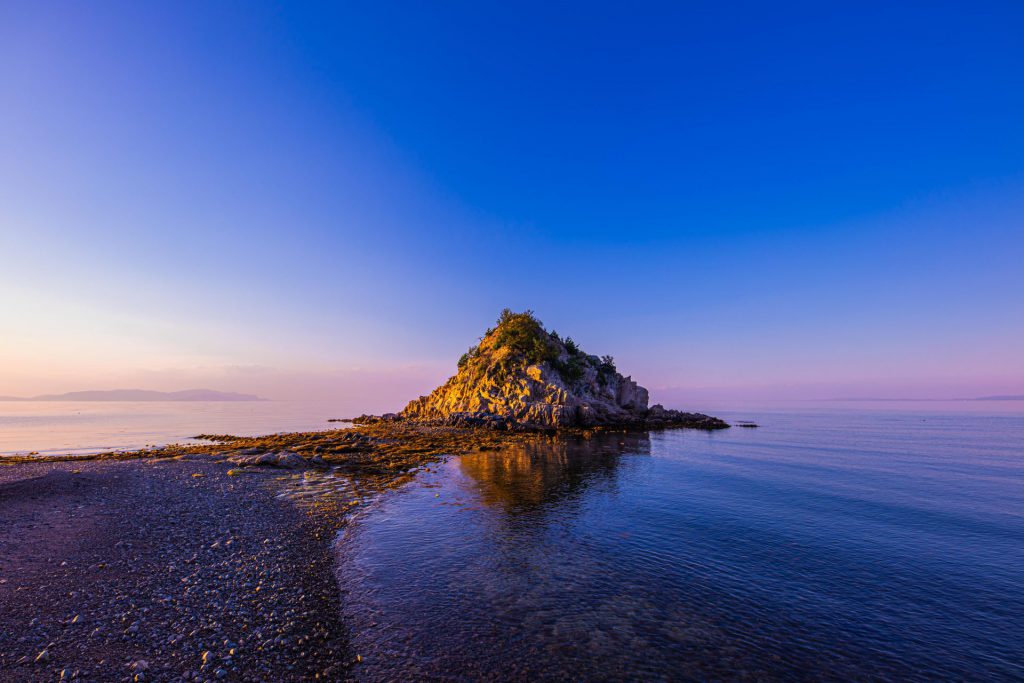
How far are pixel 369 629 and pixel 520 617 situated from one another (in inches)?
156

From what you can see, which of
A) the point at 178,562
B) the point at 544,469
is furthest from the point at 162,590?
the point at 544,469

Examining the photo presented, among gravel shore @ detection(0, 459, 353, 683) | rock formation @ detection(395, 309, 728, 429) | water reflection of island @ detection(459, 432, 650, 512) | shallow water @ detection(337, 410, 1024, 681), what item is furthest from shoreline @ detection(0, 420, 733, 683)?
rock formation @ detection(395, 309, 728, 429)

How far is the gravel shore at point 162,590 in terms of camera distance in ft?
26.4

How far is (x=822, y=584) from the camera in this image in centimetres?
1351

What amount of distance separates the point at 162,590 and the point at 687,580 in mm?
15842

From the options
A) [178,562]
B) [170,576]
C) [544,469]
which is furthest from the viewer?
[544,469]

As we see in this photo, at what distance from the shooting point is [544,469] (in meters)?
33.7

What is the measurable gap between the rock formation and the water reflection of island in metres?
17.7

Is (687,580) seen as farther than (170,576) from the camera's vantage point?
Yes

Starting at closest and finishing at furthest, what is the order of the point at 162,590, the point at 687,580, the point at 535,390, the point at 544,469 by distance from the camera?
the point at 162,590 → the point at 687,580 → the point at 544,469 → the point at 535,390

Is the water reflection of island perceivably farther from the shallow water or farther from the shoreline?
the shoreline

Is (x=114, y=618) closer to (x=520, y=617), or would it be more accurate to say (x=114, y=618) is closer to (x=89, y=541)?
(x=89, y=541)

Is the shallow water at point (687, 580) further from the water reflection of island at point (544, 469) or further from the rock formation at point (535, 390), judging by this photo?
the rock formation at point (535, 390)

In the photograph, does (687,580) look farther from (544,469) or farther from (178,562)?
(544,469)
